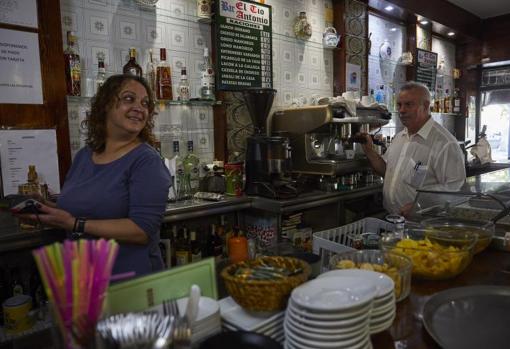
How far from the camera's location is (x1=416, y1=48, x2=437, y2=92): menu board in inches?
229

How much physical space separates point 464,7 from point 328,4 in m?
2.86

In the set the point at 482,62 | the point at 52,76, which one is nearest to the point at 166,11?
the point at 52,76

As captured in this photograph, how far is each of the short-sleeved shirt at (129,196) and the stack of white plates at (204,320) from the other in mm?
663

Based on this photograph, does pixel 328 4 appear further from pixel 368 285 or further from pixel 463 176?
pixel 368 285

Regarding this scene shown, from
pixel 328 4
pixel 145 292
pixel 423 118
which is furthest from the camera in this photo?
pixel 328 4

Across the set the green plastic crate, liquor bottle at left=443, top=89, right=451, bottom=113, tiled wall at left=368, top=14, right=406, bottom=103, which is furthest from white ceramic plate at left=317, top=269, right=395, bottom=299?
liquor bottle at left=443, top=89, right=451, bottom=113

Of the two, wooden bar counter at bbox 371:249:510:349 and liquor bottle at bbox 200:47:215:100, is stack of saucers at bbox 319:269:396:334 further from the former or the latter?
liquor bottle at bbox 200:47:215:100

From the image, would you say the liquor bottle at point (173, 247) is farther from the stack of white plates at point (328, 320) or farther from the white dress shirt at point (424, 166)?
the stack of white plates at point (328, 320)

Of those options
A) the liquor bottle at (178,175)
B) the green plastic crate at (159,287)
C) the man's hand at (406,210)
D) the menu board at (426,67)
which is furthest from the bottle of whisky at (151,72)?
the menu board at (426,67)

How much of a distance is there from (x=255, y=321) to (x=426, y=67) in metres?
5.99

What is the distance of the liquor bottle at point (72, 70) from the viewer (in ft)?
8.66

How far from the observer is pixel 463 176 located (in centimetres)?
284

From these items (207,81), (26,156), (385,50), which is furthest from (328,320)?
(385,50)

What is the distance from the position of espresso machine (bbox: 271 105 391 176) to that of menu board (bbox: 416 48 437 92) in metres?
2.44
